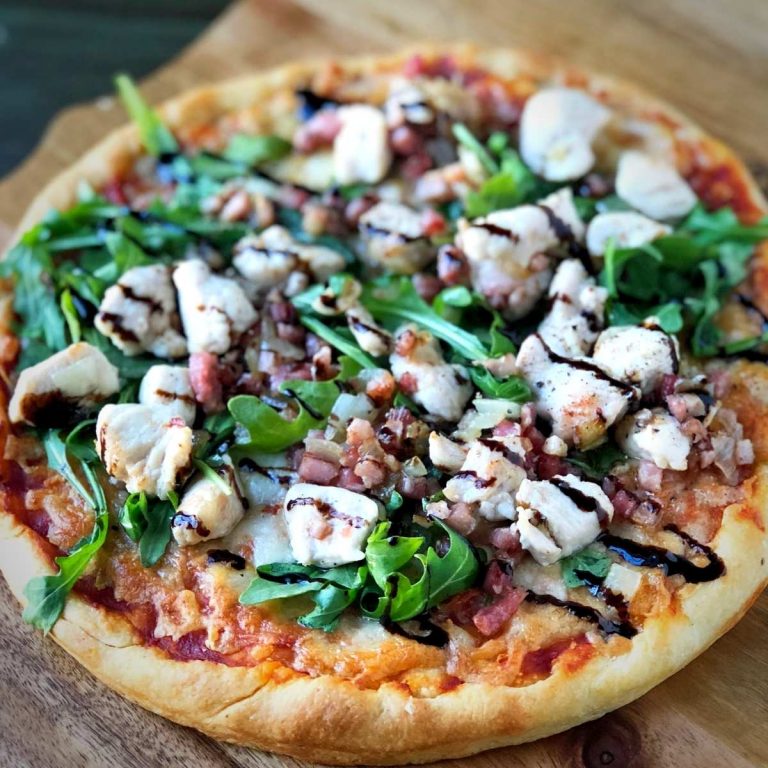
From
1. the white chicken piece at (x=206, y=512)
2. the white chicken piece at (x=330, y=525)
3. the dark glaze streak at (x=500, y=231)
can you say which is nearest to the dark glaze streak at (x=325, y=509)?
the white chicken piece at (x=330, y=525)

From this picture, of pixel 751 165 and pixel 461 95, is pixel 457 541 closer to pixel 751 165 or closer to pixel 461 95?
pixel 461 95

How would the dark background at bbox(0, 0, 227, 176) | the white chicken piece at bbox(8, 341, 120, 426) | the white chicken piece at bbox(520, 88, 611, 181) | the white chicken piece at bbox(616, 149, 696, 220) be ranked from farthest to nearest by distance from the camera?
1. the dark background at bbox(0, 0, 227, 176)
2. the white chicken piece at bbox(520, 88, 611, 181)
3. the white chicken piece at bbox(616, 149, 696, 220)
4. the white chicken piece at bbox(8, 341, 120, 426)

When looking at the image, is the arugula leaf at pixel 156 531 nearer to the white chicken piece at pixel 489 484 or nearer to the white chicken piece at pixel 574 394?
the white chicken piece at pixel 489 484

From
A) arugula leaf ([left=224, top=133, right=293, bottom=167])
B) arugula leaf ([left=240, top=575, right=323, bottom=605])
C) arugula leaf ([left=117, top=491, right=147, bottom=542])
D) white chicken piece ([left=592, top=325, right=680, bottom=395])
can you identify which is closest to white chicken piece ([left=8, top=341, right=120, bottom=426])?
arugula leaf ([left=117, top=491, right=147, bottom=542])

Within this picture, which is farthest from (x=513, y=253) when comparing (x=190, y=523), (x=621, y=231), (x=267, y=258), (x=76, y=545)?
(x=76, y=545)

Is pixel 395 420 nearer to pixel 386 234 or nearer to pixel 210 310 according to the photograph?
pixel 210 310

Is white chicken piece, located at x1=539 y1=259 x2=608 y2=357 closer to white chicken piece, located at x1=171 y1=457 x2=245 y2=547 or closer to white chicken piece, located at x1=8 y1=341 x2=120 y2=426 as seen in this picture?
white chicken piece, located at x1=171 y1=457 x2=245 y2=547
